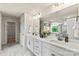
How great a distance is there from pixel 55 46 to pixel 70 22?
0.73 meters

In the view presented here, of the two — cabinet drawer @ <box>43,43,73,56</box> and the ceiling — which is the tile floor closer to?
cabinet drawer @ <box>43,43,73,56</box>

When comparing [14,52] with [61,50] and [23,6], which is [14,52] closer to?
[23,6]

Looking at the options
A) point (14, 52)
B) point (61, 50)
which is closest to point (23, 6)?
point (14, 52)

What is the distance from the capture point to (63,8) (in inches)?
108

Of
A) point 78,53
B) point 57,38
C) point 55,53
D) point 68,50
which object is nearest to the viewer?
point 78,53

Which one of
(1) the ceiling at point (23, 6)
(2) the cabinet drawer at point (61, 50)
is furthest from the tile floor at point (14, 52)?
(1) the ceiling at point (23, 6)

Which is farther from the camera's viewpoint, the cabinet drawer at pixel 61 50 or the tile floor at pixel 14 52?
the tile floor at pixel 14 52

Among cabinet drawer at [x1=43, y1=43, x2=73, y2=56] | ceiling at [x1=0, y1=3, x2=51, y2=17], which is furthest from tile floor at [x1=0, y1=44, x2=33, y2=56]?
ceiling at [x1=0, y1=3, x2=51, y2=17]

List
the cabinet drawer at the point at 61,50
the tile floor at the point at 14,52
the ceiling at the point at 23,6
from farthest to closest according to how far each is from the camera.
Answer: the tile floor at the point at 14,52 < the ceiling at the point at 23,6 < the cabinet drawer at the point at 61,50

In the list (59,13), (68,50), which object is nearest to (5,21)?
(59,13)

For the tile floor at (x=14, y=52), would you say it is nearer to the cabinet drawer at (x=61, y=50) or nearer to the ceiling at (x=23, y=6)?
the cabinet drawer at (x=61, y=50)

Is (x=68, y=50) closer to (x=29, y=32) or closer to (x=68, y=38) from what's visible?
Result: (x=68, y=38)

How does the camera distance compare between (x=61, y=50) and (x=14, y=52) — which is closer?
(x=61, y=50)

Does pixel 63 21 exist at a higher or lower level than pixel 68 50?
higher
